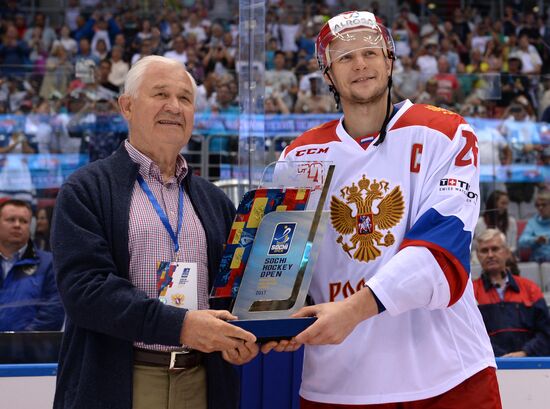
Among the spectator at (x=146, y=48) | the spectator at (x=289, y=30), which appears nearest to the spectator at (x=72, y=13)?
the spectator at (x=146, y=48)

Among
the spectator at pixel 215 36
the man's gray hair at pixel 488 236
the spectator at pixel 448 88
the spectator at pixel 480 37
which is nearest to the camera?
the man's gray hair at pixel 488 236

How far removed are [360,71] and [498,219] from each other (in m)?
3.83

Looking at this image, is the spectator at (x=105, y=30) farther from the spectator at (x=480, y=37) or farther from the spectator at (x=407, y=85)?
the spectator at (x=480, y=37)

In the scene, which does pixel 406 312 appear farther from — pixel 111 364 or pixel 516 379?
pixel 516 379

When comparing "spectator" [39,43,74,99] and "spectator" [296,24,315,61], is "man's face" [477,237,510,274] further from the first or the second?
"spectator" [296,24,315,61]

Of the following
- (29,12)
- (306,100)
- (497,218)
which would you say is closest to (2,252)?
(306,100)

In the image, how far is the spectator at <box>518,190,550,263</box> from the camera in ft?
18.5

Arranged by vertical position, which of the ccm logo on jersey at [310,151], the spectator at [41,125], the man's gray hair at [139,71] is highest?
the spectator at [41,125]

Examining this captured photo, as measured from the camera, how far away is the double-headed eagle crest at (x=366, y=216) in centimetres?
206

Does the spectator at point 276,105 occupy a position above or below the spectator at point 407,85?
below

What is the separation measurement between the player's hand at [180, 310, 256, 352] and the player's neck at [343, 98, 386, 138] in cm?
65

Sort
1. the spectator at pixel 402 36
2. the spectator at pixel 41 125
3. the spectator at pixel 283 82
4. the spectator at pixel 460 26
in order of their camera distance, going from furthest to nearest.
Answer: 1. the spectator at pixel 460 26
2. the spectator at pixel 402 36
3. the spectator at pixel 283 82
4. the spectator at pixel 41 125

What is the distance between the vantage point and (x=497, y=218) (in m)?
5.75

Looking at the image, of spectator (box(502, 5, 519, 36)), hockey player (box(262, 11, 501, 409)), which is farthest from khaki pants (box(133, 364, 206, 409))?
spectator (box(502, 5, 519, 36))
